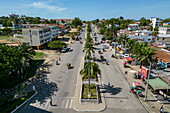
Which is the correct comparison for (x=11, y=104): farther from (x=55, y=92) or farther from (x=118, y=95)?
(x=118, y=95)

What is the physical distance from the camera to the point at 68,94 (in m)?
31.4

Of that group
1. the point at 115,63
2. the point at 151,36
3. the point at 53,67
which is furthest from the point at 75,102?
the point at 151,36

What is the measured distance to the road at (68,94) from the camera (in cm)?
2623

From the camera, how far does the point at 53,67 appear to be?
161 feet

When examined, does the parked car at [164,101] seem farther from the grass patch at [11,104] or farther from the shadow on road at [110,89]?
the grass patch at [11,104]

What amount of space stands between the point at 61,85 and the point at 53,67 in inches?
593

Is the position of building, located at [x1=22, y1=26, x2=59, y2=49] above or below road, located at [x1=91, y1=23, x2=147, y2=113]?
above

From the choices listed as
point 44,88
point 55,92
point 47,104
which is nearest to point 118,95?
point 55,92

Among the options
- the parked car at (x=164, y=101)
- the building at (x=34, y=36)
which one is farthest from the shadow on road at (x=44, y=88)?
the building at (x=34, y=36)

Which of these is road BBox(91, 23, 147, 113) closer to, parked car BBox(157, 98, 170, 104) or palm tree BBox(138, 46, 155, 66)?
parked car BBox(157, 98, 170, 104)

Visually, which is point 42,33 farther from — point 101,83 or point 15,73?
point 101,83

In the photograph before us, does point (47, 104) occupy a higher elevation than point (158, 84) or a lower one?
lower

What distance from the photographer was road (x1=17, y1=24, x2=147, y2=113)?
86.1ft

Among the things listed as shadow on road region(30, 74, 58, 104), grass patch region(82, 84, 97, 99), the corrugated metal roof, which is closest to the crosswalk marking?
shadow on road region(30, 74, 58, 104)
